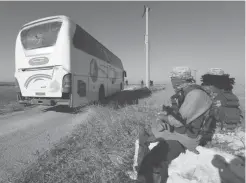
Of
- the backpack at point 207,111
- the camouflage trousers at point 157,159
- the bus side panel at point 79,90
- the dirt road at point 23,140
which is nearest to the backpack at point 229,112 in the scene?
the backpack at point 207,111

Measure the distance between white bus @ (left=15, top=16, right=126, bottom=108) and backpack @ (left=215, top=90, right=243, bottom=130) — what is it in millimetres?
4237

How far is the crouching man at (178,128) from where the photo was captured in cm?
159

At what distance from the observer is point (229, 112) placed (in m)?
1.85

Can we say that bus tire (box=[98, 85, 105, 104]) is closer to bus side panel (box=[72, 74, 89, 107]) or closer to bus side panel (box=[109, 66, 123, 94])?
bus side panel (box=[72, 74, 89, 107])

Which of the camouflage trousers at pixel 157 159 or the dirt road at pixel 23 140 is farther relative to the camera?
the dirt road at pixel 23 140

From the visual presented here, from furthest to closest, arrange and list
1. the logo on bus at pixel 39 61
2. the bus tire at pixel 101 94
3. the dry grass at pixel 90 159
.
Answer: the bus tire at pixel 101 94 → the logo on bus at pixel 39 61 → the dry grass at pixel 90 159

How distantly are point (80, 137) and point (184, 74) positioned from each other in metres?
2.42

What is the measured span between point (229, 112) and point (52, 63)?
16.3 feet

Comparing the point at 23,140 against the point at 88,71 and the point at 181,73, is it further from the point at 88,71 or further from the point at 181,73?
the point at 181,73

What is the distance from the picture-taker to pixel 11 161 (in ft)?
7.32

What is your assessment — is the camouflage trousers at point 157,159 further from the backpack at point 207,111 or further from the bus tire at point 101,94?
the bus tire at point 101,94

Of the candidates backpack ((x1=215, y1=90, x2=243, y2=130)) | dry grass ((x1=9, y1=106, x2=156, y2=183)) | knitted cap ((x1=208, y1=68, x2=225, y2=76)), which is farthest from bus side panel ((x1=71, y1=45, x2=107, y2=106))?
backpack ((x1=215, y1=90, x2=243, y2=130))

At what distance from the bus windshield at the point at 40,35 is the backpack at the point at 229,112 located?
→ 4973mm

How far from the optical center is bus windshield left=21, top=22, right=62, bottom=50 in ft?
15.2
